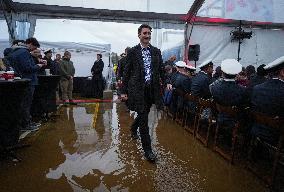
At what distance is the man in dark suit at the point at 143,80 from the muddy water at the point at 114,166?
0.51 m

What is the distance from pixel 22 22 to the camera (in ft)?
40.2

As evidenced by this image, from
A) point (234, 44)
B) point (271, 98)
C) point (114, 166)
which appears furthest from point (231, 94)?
point (234, 44)

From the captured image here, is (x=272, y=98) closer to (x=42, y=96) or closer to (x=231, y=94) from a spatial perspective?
(x=231, y=94)

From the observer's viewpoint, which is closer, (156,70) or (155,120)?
(156,70)

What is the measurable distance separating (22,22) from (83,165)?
9.87m

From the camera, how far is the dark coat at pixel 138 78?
179 inches

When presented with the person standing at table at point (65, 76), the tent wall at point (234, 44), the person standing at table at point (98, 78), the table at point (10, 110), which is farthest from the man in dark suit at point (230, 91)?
the tent wall at point (234, 44)

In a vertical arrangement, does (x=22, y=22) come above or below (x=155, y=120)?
above

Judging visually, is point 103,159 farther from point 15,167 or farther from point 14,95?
point 14,95

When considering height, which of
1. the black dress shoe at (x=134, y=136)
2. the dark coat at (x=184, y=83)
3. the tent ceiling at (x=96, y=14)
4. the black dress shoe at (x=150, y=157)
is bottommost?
the black dress shoe at (x=134, y=136)

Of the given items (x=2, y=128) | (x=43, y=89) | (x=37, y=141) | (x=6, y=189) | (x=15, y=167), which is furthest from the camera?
(x=43, y=89)

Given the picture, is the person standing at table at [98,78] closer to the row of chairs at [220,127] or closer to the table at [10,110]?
the row of chairs at [220,127]

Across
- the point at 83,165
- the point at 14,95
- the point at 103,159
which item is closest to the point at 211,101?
the point at 103,159

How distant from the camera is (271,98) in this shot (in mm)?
3834
